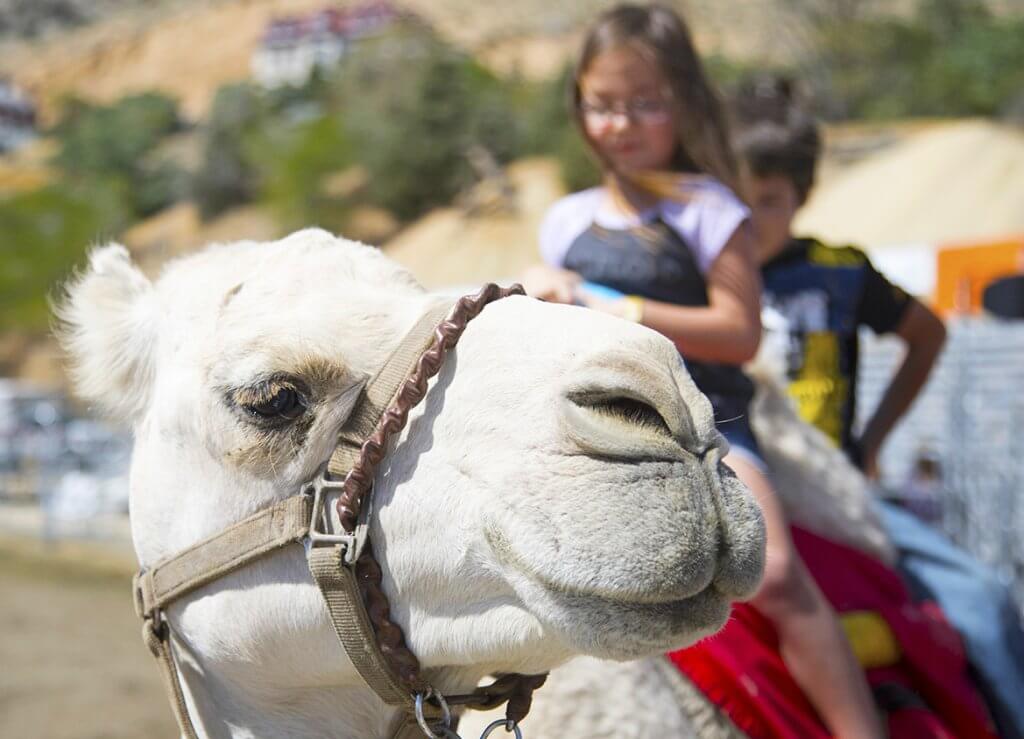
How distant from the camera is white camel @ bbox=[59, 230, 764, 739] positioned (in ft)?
4.58

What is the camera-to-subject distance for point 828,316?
3.22 metres

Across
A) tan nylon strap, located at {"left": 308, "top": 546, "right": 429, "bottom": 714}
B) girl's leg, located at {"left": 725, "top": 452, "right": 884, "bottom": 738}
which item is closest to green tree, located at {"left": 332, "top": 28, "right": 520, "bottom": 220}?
girl's leg, located at {"left": 725, "top": 452, "right": 884, "bottom": 738}

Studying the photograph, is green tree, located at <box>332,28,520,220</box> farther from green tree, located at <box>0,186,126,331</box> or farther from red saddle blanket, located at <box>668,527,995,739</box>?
red saddle blanket, located at <box>668,527,995,739</box>

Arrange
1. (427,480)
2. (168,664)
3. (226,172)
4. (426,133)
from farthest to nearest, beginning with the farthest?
(226,172), (426,133), (168,664), (427,480)

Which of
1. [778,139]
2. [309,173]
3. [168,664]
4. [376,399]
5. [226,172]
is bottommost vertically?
[226,172]

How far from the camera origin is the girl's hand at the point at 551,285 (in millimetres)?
2023

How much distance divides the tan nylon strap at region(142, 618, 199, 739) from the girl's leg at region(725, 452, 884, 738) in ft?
3.71

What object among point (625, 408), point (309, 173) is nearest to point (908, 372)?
point (625, 408)

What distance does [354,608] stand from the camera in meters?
1.53

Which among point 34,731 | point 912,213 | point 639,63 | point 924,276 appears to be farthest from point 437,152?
point 639,63

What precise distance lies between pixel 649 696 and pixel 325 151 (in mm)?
44919

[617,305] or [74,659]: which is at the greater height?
[617,305]

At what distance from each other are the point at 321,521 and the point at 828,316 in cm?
213

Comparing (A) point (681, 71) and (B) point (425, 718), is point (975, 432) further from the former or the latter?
(B) point (425, 718)
